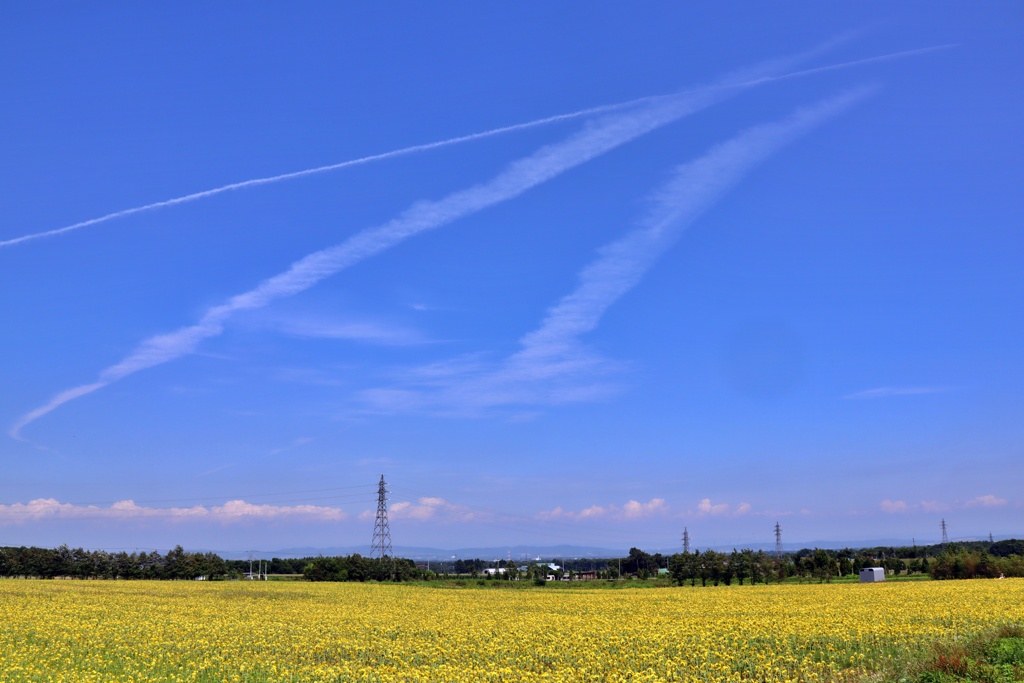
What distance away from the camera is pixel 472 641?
33406 millimetres

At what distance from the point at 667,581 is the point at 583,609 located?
79.9m

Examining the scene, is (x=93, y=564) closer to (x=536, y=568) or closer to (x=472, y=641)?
(x=536, y=568)

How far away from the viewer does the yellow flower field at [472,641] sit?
25812 millimetres

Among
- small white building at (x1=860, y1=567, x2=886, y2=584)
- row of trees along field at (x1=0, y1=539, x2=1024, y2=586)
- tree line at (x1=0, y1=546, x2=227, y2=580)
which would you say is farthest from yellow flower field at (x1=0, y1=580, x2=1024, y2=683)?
tree line at (x1=0, y1=546, x2=227, y2=580)

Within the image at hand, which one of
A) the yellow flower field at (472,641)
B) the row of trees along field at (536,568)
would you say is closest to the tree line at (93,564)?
the row of trees along field at (536,568)

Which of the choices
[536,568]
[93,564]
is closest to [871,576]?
[536,568]

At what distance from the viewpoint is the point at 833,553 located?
490ft

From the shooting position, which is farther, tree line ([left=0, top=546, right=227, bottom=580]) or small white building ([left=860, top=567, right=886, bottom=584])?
tree line ([left=0, top=546, right=227, bottom=580])

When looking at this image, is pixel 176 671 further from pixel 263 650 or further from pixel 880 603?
pixel 880 603

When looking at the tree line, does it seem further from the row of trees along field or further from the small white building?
the small white building

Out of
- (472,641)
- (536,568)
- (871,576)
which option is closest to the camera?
(472,641)

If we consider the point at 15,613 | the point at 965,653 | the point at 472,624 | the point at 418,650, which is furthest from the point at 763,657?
the point at 15,613

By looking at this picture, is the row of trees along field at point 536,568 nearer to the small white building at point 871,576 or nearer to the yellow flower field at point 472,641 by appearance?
the small white building at point 871,576

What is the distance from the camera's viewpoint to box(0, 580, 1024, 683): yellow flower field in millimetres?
25812
